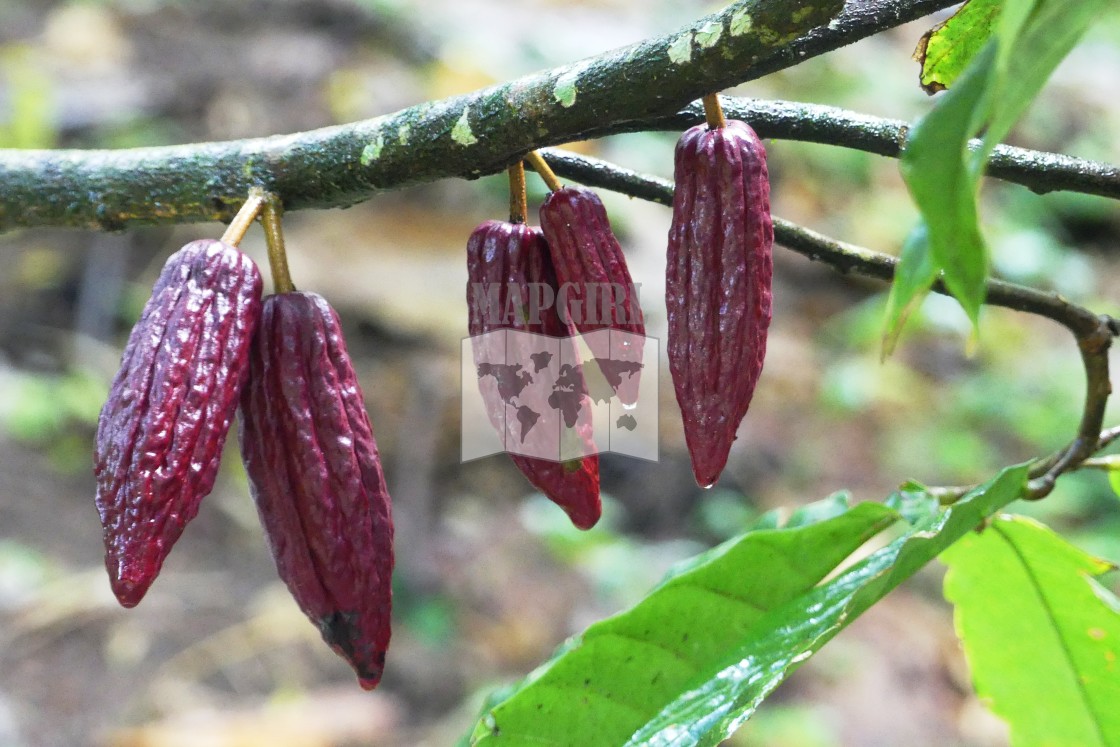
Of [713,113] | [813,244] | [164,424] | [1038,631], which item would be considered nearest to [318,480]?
[164,424]

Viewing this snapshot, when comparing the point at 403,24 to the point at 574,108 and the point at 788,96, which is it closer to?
the point at 788,96

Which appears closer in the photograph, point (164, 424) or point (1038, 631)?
point (164, 424)

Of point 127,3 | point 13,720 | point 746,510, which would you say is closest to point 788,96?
point 746,510

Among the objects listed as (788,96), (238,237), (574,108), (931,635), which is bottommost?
(931,635)

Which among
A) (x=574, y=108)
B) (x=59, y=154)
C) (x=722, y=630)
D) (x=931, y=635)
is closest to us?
(x=574, y=108)

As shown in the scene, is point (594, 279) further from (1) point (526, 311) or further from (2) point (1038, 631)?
(2) point (1038, 631)
